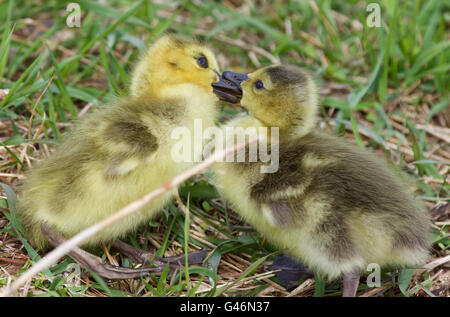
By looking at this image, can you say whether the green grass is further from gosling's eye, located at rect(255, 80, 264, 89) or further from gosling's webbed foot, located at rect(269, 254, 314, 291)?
gosling's eye, located at rect(255, 80, 264, 89)

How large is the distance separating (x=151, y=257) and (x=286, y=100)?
702 millimetres

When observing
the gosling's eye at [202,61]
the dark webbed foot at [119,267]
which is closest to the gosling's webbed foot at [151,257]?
the dark webbed foot at [119,267]

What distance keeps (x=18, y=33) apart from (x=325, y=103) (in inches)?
63.2

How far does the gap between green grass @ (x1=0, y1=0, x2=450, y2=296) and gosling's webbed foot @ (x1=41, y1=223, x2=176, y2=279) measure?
5cm

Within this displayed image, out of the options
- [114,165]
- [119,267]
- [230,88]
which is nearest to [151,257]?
[119,267]

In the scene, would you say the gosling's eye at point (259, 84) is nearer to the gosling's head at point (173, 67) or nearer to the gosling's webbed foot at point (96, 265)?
the gosling's head at point (173, 67)

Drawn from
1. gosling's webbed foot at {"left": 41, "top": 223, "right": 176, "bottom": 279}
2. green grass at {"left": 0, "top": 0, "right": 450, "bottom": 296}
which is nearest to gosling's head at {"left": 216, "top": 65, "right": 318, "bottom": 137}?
green grass at {"left": 0, "top": 0, "right": 450, "bottom": 296}

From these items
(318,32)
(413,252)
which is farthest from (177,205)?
(318,32)

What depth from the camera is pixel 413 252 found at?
179 cm

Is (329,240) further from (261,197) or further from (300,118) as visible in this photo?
(300,118)

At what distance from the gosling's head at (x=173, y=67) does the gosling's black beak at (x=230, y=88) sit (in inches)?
1.1

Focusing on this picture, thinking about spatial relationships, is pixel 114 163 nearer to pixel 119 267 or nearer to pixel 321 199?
pixel 119 267

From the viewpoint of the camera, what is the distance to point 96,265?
77.7 inches

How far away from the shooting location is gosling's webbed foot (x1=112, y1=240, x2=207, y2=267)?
2078 millimetres
